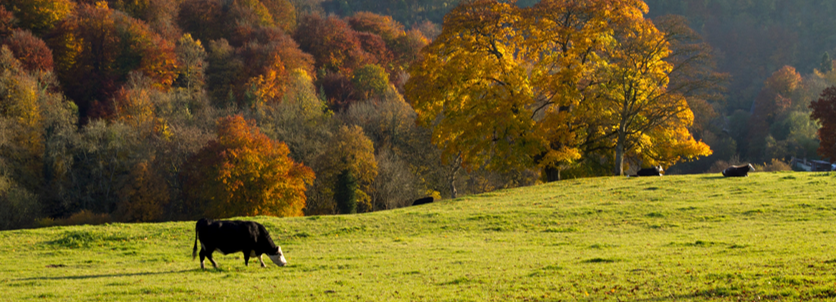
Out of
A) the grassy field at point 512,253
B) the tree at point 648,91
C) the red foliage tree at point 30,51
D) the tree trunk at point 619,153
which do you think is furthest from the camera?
the red foliage tree at point 30,51

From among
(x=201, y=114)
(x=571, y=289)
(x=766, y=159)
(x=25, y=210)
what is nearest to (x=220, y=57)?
(x=201, y=114)

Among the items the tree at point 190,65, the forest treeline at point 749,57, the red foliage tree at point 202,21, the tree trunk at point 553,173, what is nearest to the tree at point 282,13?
the red foliage tree at point 202,21

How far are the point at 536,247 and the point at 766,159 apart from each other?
358 ft

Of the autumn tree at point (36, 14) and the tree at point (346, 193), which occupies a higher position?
the autumn tree at point (36, 14)

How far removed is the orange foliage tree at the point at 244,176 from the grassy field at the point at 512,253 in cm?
3283

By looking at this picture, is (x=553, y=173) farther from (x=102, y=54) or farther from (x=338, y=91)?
(x=102, y=54)

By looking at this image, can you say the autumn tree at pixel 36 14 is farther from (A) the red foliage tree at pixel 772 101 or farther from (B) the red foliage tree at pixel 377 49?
(A) the red foliage tree at pixel 772 101

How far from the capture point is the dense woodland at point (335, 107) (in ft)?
129

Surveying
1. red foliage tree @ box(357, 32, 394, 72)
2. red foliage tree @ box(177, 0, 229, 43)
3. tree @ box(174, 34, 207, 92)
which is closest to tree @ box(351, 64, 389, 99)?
red foliage tree @ box(357, 32, 394, 72)

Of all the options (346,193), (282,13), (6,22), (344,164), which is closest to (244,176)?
(346,193)

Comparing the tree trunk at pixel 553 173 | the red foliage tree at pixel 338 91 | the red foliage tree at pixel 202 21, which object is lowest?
the tree trunk at pixel 553 173

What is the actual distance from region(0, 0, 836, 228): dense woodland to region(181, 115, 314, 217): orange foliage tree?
20 cm

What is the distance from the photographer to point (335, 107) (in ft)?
303

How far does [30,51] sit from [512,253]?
78.2 metres
